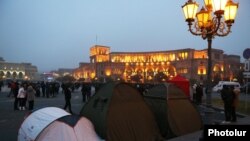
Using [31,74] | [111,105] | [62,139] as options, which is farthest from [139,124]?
[31,74]

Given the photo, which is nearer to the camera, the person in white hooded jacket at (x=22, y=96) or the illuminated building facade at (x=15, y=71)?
the person in white hooded jacket at (x=22, y=96)

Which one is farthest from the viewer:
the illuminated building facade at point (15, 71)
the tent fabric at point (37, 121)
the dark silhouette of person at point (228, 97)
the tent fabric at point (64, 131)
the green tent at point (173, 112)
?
the illuminated building facade at point (15, 71)

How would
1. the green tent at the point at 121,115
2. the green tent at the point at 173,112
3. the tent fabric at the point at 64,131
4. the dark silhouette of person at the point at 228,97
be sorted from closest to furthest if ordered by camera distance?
the tent fabric at the point at 64,131, the green tent at the point at 121,115, the green tent at the point at 173,112, the dark silhouette of person at the point at 228,97

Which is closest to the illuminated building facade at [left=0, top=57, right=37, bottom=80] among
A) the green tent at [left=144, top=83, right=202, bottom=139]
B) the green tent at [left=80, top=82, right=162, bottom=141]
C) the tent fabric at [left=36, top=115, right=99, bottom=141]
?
the green tent at [left=144, top=83, right=202, bottom=139]

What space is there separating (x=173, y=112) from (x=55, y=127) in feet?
15.2

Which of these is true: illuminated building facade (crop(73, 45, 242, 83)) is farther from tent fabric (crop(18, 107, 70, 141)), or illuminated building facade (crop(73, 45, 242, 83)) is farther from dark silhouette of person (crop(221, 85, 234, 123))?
tent fabric (crop(18, 107, 70, 141))

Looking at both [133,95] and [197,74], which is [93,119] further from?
[197,74]

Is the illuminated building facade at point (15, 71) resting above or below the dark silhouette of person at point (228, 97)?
above

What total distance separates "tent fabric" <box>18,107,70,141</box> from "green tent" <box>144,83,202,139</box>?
3.74m

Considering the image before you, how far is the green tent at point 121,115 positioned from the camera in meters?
9.50

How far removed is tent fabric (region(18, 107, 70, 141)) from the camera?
8430 millimetres

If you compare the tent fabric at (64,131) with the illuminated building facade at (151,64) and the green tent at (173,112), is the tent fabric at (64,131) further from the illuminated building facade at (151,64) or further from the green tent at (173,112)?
the illuminated building facade at (151,64)

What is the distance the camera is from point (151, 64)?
147875 millimetres

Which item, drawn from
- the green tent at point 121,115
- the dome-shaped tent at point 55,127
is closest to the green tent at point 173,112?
the green tent at point 121,115
